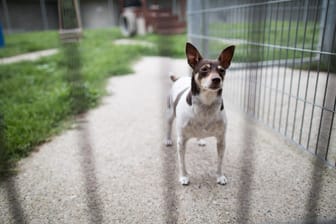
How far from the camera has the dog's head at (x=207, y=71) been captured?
5.58 feet

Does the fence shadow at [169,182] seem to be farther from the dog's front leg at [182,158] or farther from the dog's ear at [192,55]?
the dog's ear at [192,55]

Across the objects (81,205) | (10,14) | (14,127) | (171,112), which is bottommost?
(81,205)

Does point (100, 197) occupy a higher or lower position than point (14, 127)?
lower

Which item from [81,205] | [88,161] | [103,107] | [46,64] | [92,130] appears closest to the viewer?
[81,205]

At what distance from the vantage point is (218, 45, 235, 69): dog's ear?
185 cm

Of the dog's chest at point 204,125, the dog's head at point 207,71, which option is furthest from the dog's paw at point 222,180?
the dog's head at point 207,71

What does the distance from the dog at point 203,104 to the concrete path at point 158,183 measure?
20cm

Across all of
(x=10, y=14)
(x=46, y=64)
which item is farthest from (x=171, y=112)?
(x=10, y=14)

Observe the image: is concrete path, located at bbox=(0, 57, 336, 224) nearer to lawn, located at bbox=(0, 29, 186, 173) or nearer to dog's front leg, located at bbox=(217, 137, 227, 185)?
dog's front leg, located at bbox=(217, 137, 227, 185)

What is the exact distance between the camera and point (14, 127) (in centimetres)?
274

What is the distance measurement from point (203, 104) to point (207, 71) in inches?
8.6

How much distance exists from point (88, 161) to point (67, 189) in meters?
0.40

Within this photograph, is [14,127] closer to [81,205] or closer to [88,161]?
[88,161]

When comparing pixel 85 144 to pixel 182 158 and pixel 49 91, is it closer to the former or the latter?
pixel 182 158
